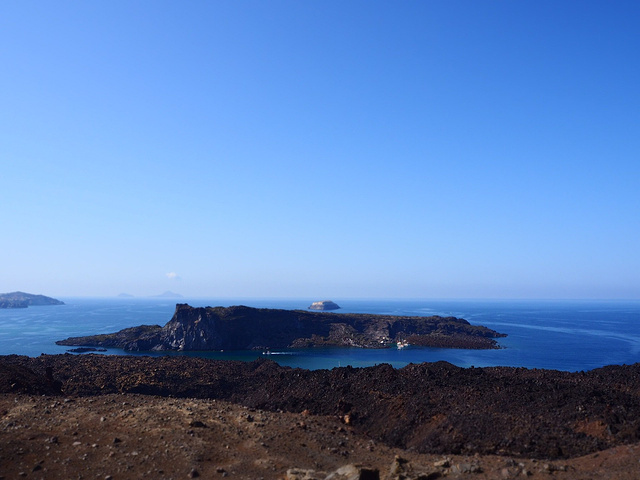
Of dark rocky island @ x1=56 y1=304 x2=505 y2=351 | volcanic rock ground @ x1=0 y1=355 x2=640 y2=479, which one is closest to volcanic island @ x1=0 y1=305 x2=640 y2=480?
volcanic rock ground @ x1=0 y1=355 x2=640 y2=479

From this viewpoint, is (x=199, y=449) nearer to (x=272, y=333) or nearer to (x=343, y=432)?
(x=343, y=432)

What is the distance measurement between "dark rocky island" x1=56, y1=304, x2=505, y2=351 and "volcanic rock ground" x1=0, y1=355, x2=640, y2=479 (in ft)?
243

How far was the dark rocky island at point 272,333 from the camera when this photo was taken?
10406cm

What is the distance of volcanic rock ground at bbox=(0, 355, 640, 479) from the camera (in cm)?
1541

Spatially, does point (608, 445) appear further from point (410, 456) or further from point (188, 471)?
point (188, 471)

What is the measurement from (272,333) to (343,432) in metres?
93.8

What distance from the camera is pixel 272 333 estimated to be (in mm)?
112750

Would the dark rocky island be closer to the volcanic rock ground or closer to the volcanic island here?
the volcanic island

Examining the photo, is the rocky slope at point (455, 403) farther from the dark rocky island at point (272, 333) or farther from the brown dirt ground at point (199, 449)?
the dark rocky island at point (272, 333)

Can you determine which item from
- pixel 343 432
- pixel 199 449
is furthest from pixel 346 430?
pixel 199 449

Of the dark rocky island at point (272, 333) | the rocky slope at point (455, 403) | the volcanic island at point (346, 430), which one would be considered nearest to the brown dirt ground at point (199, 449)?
the volcanic island at point (346, 430)

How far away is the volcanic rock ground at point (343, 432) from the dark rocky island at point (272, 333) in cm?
7404

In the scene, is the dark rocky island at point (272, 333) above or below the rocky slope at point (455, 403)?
below

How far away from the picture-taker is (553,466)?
52.1 ft
